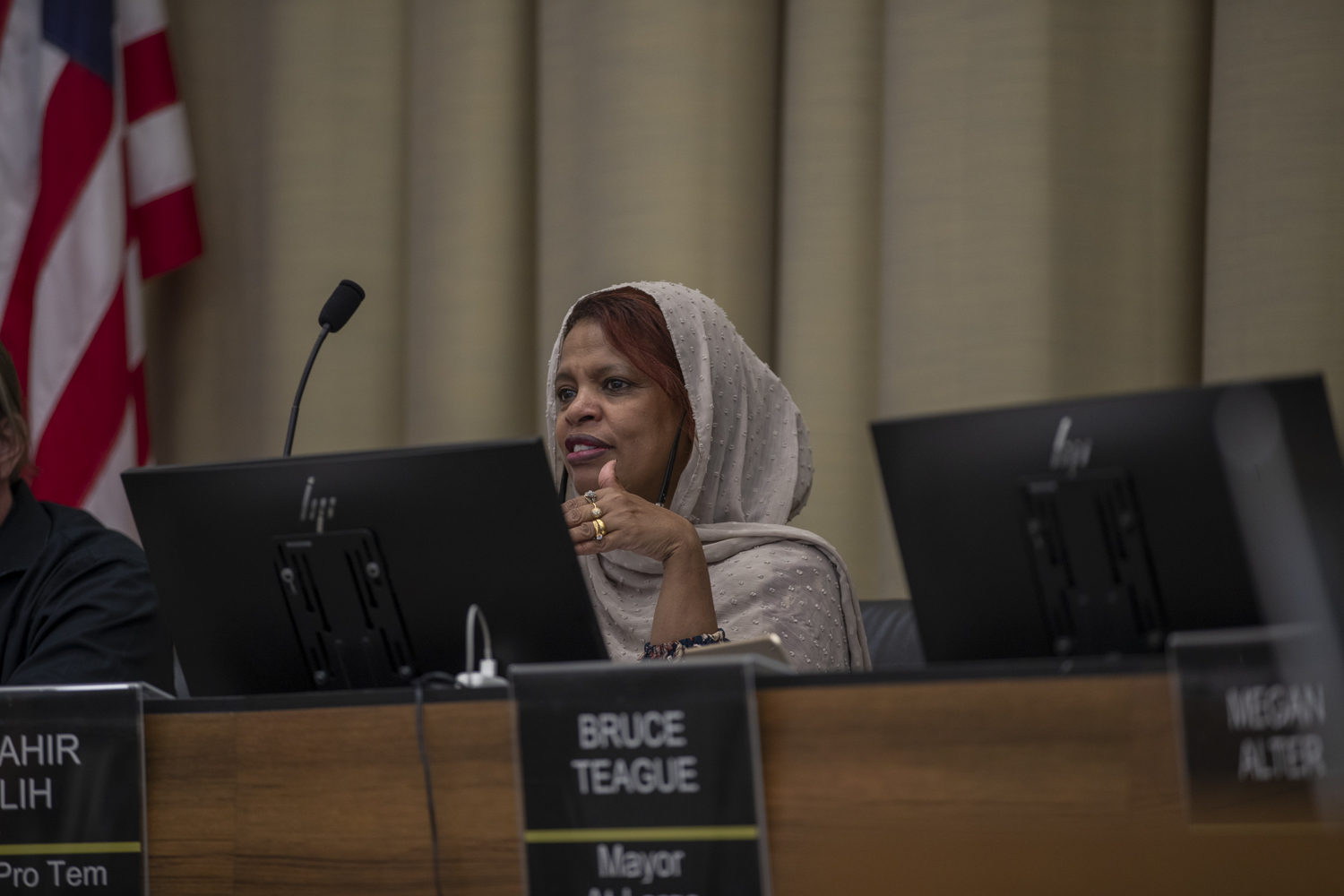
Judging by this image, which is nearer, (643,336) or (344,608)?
(344,608)

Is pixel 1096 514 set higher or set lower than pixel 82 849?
higher

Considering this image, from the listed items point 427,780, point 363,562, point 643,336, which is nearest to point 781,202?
point 643,336

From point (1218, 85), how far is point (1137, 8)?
0.24 m

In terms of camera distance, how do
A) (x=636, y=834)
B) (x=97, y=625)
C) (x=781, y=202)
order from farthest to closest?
(x=781, y=202) → (x=97, y=625) → (x=636, y=834)

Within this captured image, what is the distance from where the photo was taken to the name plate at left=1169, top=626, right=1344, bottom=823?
33.4 inches

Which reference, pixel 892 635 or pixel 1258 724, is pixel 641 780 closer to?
pixel 1258 724

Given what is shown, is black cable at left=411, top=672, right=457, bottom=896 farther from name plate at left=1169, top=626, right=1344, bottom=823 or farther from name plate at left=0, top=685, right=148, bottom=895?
name plate at left=1169, top=626, right=1344, bottom=823

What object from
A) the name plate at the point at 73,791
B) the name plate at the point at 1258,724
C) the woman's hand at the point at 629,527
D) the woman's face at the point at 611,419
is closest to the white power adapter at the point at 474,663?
the name plate at the point at 73,791

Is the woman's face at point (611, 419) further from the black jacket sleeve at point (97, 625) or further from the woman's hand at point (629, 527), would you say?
the black jacket sleeve at point (97, 625)

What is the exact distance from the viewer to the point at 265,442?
3051 millimetres

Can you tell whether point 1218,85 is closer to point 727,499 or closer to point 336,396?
point 727,499

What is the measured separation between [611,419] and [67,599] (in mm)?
733

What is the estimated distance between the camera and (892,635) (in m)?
2.02

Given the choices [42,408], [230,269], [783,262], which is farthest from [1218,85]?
[42,408]
